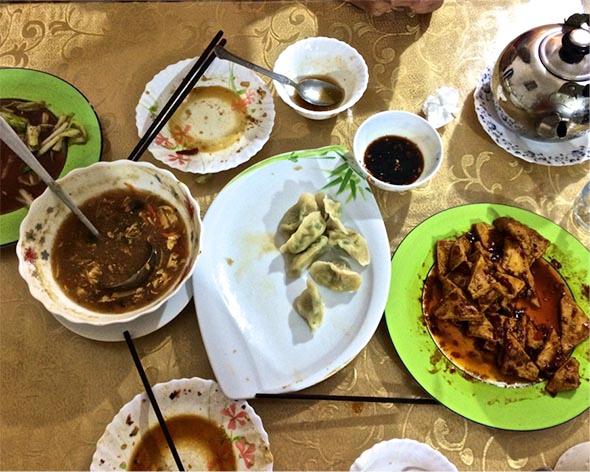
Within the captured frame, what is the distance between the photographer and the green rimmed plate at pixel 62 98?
165 cm

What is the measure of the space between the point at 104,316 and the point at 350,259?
2.33 feet

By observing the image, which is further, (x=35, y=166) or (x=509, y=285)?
(x=509, y=285)

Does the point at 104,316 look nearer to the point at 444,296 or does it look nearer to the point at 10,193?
the point at 10,193

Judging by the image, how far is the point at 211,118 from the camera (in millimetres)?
1775

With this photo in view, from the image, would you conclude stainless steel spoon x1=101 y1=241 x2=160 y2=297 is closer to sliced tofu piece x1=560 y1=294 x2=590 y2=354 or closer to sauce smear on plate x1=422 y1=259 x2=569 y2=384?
sauce smear on plate x1=422 y1=259 x2=569 y2=384

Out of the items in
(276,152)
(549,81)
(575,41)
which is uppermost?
(575,41)

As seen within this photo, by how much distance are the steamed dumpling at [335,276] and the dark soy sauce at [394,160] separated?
1.12 feet

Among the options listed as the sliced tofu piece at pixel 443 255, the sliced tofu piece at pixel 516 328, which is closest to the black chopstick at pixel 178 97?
the sliced tofu piece at pixel 443 255

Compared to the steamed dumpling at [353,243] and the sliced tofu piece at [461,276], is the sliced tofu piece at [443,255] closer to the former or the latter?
the sliced tofu piece at [461,276]

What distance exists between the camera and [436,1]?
6.44 feet

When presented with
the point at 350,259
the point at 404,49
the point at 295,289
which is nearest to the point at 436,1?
the point at 404,49

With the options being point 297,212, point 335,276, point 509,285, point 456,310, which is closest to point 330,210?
point 297,212

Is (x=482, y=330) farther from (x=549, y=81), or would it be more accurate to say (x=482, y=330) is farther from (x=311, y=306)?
(x=549, y=81)

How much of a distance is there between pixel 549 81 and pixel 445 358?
90cm
